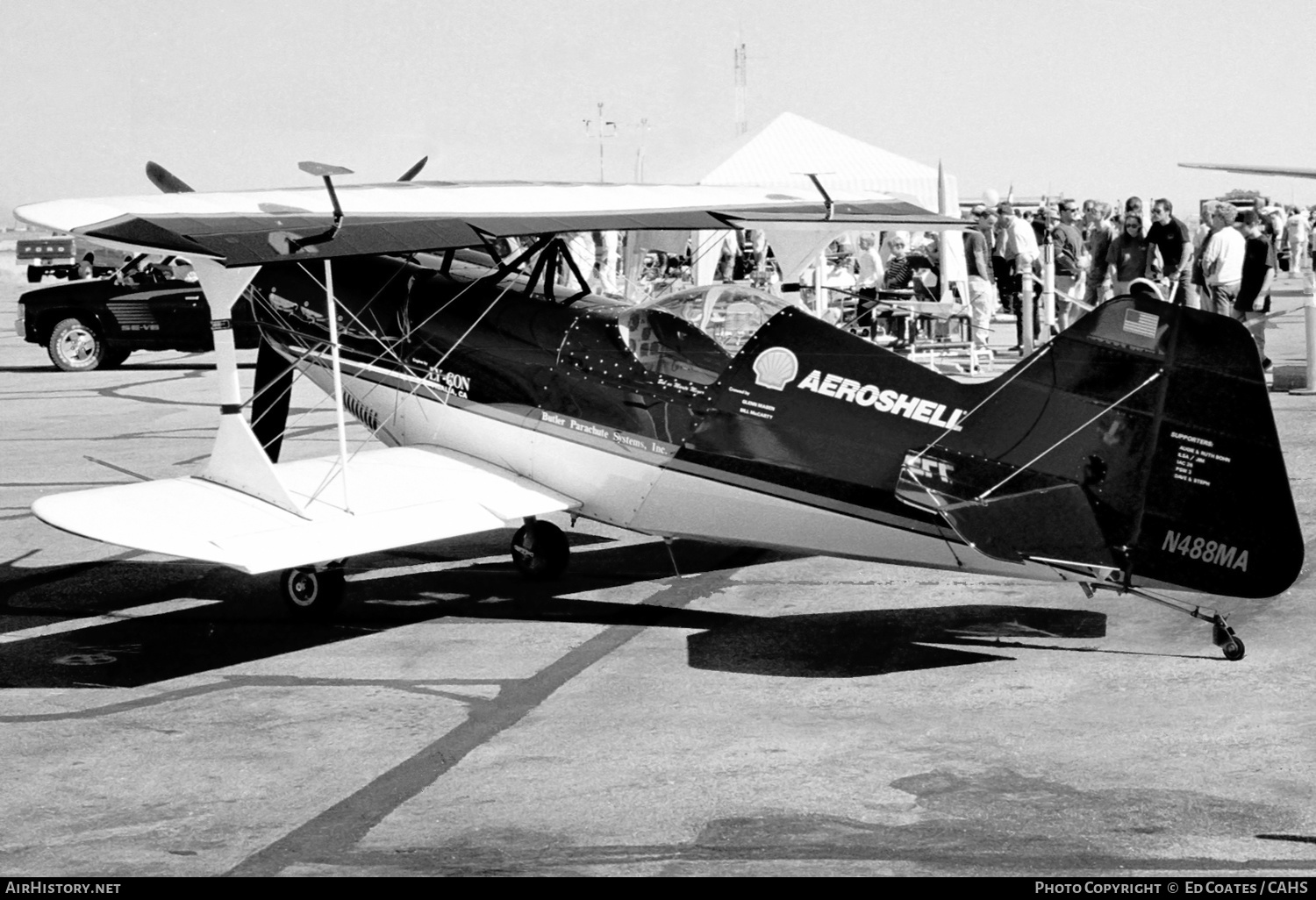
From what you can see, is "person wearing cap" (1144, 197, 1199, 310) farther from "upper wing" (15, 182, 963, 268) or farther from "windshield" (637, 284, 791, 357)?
"windshield" (637, 284, 791, 357)

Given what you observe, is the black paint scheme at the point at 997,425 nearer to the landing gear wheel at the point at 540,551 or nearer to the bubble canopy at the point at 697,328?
the bubble canopy at the point at 697,328

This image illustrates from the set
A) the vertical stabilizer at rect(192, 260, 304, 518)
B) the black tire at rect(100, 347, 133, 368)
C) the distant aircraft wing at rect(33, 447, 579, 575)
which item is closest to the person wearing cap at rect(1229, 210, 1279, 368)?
the distant aircraft wing at rect(33, 447, 579, 575)

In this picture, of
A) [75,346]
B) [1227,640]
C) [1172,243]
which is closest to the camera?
[1227,640]

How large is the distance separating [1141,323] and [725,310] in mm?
2579

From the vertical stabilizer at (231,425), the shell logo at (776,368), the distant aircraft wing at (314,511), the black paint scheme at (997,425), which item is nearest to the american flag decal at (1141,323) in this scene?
the black paint scheme at (997,425)

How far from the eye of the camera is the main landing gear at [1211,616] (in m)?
7.10

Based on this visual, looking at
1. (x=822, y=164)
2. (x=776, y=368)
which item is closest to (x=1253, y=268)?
(x=822, y=164)

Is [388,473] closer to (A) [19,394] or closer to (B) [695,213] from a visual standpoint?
(B) [695,213]

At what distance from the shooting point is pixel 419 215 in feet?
30.1

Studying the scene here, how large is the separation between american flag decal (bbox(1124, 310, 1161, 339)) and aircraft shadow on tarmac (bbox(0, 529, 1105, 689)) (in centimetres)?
179

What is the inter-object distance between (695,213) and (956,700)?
12.7 feet

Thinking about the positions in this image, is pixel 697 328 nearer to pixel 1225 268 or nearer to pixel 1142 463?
pixel 1142 463

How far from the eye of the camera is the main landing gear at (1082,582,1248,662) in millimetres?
7102
